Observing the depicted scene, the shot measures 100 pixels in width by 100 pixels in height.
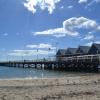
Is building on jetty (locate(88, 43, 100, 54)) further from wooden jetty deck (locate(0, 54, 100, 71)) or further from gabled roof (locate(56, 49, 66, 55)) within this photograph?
gabled roof (locate(56, 49, 66, 55))

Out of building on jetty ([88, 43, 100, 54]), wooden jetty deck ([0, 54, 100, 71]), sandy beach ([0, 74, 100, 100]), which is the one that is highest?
building on jetty ([88, 43, 100, 54])

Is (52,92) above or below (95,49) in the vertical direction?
below

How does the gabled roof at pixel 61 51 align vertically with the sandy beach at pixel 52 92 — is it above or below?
above

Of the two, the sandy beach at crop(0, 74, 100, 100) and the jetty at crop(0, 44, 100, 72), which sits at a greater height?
the jetty at crop(0, 44, 100, 72)

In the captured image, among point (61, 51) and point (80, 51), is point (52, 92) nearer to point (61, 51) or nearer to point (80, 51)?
point (80, 51)

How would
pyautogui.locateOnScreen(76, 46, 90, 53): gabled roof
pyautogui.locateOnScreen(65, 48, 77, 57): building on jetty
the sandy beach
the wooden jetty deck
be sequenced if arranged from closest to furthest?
1. the sandy beach
2. the wooden jetty deck
3. pyautogui.locateOnScreen(76, 46, 90, 53): gabled roof
4. pyautogui.locateOnScreen(65, 48, 77, 57): building on jetty

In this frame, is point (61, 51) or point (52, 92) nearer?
point (52, 92)

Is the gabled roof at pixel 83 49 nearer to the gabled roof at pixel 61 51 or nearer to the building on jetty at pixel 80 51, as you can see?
the building on jetty at pixel 80 51

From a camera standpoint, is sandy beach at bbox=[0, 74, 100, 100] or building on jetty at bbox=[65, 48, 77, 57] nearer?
sandy beach at bbox=[0, 74, 100, 100]

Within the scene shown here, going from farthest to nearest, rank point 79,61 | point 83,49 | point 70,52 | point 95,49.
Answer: point 70,52 < point 83,49 < point 95,49 < point 79,61

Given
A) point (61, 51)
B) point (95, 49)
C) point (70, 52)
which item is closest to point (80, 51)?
point (70, 52)

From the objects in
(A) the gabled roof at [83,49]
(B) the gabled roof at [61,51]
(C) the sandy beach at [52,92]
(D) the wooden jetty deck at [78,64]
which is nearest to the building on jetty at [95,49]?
(D) the wooden jetty deck at [78,64]

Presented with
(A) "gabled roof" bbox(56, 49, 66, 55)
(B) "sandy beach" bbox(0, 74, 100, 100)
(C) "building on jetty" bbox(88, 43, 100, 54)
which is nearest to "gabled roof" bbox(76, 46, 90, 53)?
(C) "building on jetty" bbox(88, 43, 100, 54)

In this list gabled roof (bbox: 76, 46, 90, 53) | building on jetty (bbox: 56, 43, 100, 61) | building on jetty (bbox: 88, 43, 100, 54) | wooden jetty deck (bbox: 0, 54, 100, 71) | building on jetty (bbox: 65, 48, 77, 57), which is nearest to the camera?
wooden jetty deck (bbox: 0, 54, 100, 71)
